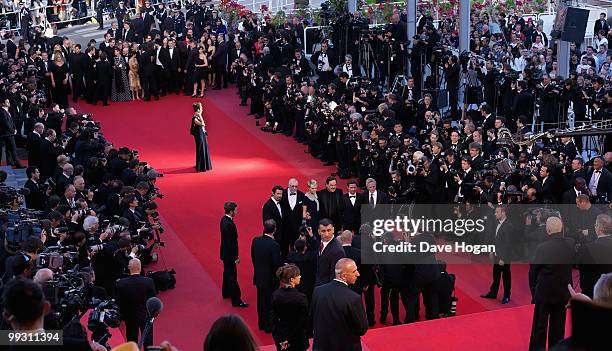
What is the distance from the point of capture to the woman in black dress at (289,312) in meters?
9.42

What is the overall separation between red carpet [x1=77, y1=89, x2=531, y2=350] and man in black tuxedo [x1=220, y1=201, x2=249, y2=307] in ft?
0.62

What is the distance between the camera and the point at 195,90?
81.3 ft

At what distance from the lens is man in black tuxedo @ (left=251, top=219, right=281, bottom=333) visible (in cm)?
1187

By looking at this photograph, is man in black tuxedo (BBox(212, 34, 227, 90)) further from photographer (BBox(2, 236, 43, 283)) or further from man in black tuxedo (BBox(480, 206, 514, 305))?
photographer (BBox(2, 236, 43, 283))

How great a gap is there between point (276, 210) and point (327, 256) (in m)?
2.89

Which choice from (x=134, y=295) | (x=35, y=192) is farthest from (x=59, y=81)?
(x=134, y=295)

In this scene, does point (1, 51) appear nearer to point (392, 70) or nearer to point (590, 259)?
point (392, 70)

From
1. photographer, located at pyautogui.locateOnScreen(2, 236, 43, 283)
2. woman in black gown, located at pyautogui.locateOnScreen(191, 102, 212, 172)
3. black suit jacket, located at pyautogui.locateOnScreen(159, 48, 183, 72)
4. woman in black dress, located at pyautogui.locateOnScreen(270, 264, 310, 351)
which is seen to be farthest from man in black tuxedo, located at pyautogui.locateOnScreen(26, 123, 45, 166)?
woman in black dress, located at pyautogui.locateOnScreen(270, 264, 310, 351)

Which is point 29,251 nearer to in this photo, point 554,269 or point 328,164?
point 554,269

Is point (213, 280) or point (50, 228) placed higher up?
point (50, 228)

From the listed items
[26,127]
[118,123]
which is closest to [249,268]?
[26,127]

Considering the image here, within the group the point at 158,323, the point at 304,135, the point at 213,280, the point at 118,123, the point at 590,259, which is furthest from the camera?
the point at 118,123

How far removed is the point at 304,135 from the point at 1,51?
8.70m

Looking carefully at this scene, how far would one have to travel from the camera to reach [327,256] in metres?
10.9
